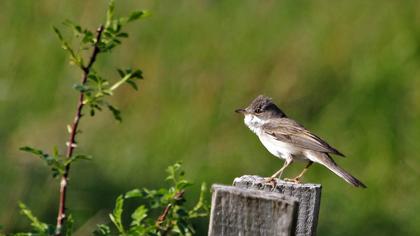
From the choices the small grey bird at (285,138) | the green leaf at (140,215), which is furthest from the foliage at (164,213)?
the small grey bird at (285,138)

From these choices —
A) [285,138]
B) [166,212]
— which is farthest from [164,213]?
[285,138]

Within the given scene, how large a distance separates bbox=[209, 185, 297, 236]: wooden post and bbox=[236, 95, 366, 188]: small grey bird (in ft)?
11.5

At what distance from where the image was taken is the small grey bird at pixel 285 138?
6.94 metres

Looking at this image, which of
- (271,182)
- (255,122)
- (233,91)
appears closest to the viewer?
(271,182)

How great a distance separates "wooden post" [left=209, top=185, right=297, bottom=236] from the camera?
10.6ft

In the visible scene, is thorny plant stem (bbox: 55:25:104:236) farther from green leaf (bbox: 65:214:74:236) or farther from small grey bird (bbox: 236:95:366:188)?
small grey bird (bbox: 236:95:366:188)

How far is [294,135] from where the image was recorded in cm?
723

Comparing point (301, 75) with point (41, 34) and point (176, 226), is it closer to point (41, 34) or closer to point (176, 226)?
point (41, 34)

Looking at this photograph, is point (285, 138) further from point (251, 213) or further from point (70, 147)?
point (251, 213)

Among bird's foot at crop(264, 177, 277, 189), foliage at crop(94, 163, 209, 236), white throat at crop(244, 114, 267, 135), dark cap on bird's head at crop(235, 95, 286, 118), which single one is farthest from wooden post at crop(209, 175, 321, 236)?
→ white throat at crop(244, 114, 267, 135)

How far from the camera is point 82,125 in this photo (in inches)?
387

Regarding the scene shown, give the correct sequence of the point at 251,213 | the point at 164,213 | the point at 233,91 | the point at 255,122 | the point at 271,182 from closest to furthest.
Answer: the point at 251,213, the point at 164,213, the point at 271,182, the point at 255,122, the point at 233,91

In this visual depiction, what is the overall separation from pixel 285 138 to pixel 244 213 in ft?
13.0

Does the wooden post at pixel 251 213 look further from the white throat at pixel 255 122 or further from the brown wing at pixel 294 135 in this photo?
the white throat at pixel 255 122
